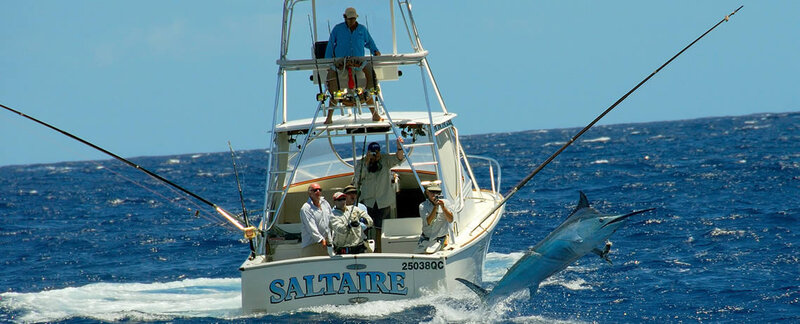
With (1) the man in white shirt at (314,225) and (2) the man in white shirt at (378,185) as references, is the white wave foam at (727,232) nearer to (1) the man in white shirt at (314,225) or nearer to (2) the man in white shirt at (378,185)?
(2) the man in white shirt at (378,185)

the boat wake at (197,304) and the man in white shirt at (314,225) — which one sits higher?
the man in white shirt at (314,225)

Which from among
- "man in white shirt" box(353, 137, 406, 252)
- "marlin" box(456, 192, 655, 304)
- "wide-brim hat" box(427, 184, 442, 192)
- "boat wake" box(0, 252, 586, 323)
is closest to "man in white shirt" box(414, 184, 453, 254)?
"wide-brim hat" box(427, 184, 442, 192)

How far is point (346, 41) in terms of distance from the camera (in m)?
11.6

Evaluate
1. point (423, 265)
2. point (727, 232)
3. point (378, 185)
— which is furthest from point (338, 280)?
point (727, 232)

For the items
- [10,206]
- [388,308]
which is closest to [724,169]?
[388,308]

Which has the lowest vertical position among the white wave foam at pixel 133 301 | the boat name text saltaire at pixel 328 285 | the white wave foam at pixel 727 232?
the white wave foam at pixel 133 301

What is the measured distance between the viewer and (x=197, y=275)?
1527cm

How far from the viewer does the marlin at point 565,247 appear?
8.53 m

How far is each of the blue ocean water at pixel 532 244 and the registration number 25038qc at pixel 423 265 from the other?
34 centimetres

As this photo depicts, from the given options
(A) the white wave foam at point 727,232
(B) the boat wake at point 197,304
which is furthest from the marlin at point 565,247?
(A) the white wave foam at point 727,232

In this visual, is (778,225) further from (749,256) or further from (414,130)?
(414,130)

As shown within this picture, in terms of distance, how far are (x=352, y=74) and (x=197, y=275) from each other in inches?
216

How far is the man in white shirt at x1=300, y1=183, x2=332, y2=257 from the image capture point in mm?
10844

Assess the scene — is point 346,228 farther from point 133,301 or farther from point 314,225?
point 133,301
